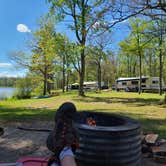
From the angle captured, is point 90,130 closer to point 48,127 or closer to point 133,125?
point 133,125

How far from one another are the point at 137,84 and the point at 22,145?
35.2m

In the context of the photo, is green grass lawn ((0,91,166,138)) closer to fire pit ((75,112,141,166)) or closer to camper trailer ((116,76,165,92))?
fire pit ((75,112,141,166))

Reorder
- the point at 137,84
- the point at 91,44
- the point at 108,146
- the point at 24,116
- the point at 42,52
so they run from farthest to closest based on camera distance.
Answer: the point at 137,84, the point at 42,52, the point at 91,44, the point at 24,116, the point at 108,146

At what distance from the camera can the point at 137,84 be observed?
128 ft

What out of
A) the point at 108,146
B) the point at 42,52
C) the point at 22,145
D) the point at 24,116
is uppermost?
the point at 42,52

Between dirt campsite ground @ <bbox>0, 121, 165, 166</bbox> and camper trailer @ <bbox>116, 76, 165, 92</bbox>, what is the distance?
1256 inches

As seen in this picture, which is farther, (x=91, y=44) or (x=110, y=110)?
(x=91, y=44)

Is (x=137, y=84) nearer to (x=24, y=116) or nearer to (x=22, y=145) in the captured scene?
(x=24, y=116)

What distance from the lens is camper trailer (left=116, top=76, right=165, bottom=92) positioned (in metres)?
37.2

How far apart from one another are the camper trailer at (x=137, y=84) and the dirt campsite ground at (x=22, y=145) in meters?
31.9

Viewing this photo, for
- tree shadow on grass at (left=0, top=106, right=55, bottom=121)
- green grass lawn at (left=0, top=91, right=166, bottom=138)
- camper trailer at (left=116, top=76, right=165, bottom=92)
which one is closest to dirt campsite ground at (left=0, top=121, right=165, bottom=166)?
tree shadow on grass at (left=0, top=106, right=55, bottom=121)

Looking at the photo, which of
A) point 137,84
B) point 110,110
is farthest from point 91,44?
point 137,84

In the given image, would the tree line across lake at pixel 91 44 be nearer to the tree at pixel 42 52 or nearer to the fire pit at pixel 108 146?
the tree at pixel 42 52

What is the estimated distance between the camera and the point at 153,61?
4297 centimetres
